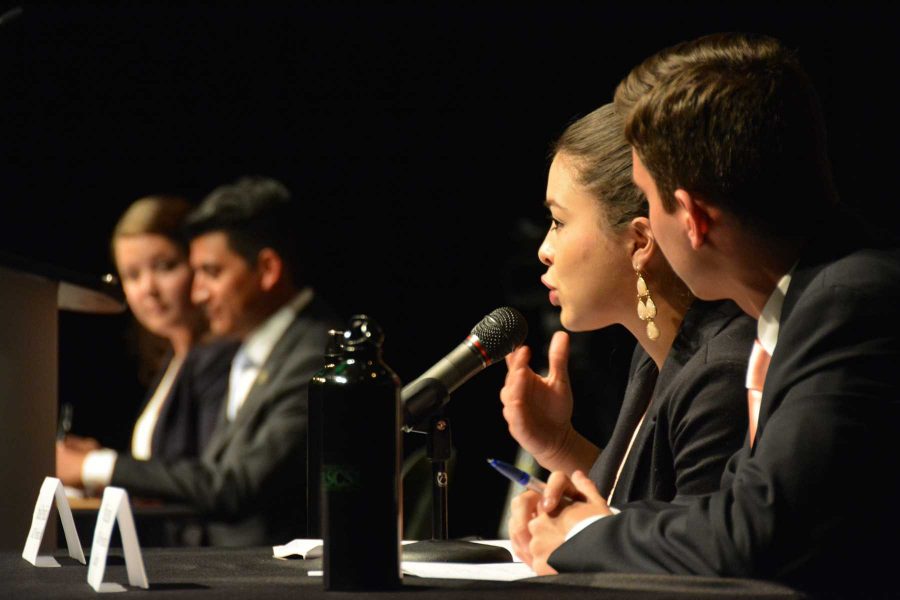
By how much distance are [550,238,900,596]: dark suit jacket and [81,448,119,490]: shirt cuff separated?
3.55 m

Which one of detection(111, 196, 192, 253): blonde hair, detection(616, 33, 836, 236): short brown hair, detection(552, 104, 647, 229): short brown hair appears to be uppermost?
detection(111, 196, 192, 253): blonde hair

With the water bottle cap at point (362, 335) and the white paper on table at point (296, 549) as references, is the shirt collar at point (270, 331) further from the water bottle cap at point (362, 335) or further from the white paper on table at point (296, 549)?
the water bottle cap at point (362, 335)

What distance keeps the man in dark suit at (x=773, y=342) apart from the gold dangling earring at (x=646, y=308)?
54 cm

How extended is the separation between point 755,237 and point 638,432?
0.65 meters

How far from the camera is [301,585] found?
3.85 ft

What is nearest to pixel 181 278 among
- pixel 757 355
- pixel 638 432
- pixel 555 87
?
pixel 555 87

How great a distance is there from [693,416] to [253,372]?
3.30 meters

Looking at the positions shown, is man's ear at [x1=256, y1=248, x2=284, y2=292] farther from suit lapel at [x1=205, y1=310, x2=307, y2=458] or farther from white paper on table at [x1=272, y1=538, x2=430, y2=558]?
white paper on table at [x1=272, y1=538, x2=430, y2=558]

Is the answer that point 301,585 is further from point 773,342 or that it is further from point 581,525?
point 773,342

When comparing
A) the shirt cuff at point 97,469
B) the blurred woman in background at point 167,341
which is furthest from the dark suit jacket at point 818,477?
the blurred woman in background at point 167,341

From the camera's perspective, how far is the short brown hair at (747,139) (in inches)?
50.6

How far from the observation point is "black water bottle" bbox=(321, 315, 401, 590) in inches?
42.8

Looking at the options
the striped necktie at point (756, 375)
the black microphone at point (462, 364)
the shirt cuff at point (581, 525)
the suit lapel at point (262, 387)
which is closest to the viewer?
the shirt cuff at point (581, 525)

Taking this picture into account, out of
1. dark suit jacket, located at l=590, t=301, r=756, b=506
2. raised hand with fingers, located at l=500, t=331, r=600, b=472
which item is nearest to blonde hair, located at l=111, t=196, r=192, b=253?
raised hand with fingers, located at l=500, t=331, r=600, b=472
